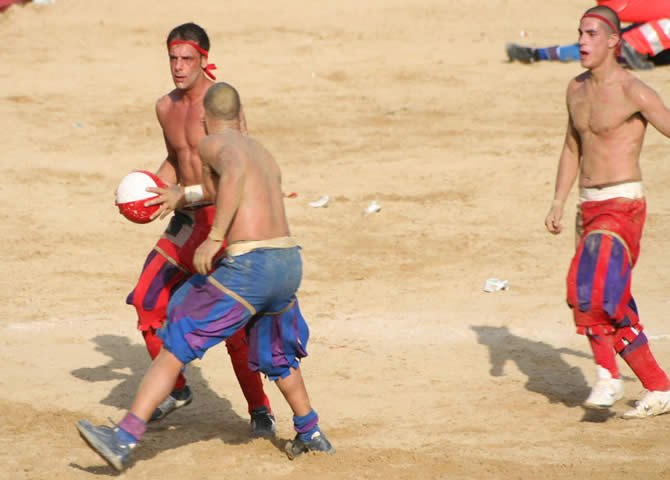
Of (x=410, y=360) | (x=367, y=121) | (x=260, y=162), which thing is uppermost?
(x=260, y=162)

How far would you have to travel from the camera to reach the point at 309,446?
557 cm

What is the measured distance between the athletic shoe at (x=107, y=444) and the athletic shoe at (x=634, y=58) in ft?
38.0

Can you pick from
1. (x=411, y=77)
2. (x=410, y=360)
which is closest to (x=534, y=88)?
(x=411, y=77)

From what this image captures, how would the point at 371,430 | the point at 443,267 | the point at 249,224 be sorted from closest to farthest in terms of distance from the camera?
the point at 249,224 → the point at 371,430 → the point at 443,267

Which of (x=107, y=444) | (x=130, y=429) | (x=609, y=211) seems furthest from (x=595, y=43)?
(x=107, y=444)

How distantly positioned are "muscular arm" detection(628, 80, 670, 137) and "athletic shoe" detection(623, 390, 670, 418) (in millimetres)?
1583

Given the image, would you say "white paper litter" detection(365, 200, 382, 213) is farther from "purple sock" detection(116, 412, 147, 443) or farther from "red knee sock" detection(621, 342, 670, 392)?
"purple sock" detection(116, 412, 147, 443)

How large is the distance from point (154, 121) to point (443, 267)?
5.68 m

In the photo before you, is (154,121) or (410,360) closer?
(410,360)

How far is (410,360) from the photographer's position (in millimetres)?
7590

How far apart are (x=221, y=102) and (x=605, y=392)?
2.70 metres

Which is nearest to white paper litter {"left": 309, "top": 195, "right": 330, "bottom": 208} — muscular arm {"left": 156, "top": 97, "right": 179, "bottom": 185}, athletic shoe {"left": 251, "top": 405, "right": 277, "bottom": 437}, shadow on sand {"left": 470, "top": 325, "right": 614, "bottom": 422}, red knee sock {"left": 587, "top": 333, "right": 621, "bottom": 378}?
shadow on sand {"left": 470, "top": 325, "right": 614, "bottom": 422}

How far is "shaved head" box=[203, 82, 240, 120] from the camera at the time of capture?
529 cm

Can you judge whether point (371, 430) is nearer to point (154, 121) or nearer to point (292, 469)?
point (292, 469)
